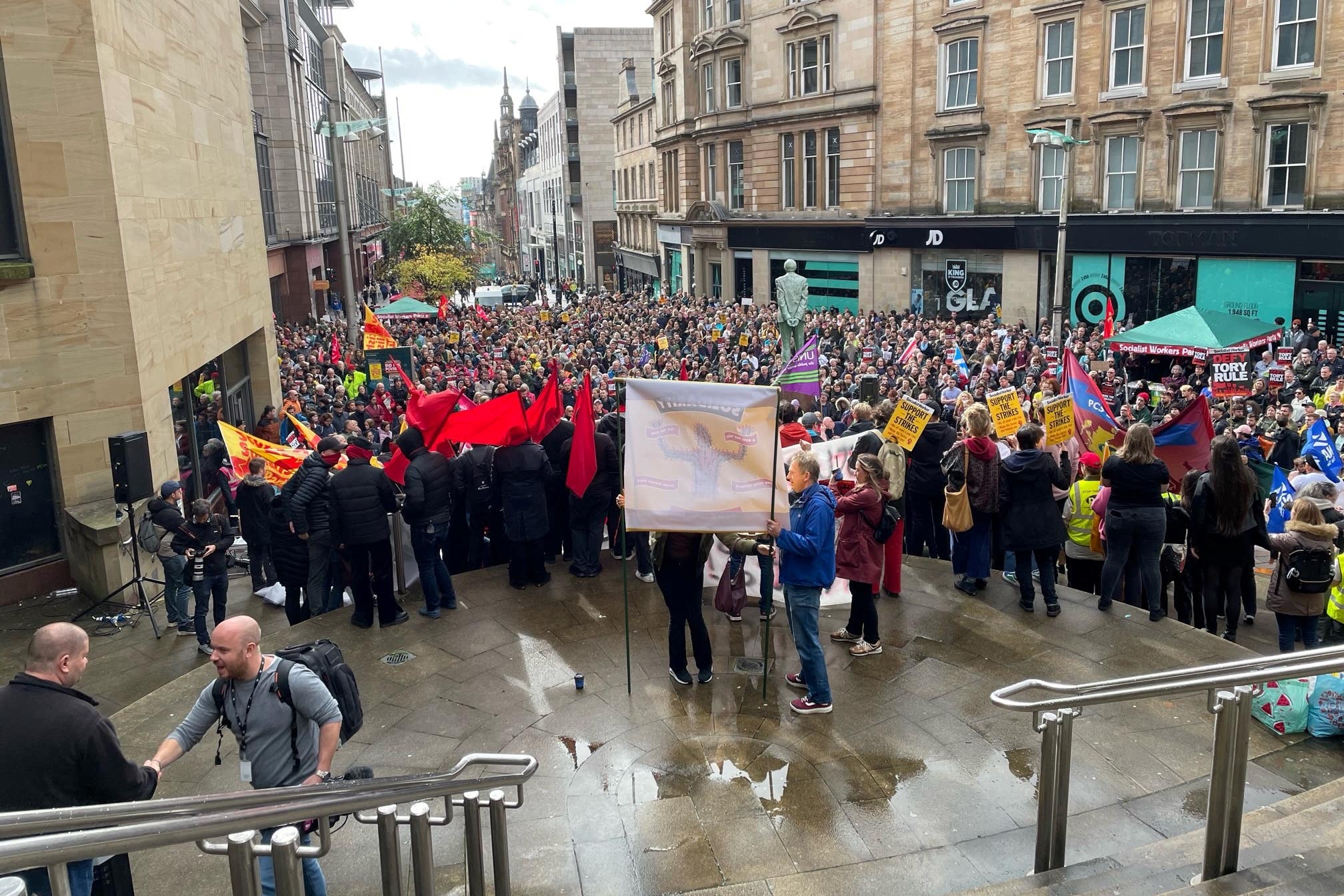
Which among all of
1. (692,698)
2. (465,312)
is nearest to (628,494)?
(692,698)

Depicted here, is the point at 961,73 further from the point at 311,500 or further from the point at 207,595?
the point at 207,595

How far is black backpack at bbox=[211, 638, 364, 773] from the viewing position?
4.66m

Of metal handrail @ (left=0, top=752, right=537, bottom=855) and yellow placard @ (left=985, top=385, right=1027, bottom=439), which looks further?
yellow placard @ (left=985, top=385, right=1027, bottom=439)

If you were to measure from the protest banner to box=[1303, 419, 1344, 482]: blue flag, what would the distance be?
193 inches

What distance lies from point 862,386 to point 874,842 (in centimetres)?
762

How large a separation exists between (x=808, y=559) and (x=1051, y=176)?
28229 millimetres

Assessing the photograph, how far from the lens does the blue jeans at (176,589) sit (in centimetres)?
1018

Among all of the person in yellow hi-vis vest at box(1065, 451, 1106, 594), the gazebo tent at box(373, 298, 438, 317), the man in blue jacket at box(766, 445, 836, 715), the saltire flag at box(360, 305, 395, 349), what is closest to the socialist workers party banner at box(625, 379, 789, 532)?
the man in blue jacket at box(766, 445, 836, 715)

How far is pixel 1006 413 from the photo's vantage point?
416 inches

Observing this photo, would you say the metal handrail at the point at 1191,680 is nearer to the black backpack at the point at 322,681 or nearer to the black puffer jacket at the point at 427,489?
the black backpack at the point at 322,681

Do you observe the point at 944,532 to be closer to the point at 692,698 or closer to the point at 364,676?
the point at 692,698

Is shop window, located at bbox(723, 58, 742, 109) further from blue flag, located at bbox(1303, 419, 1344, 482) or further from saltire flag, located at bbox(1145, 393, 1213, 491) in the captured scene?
saltire flag, located at bbox(1145, 393, 1213, 491)

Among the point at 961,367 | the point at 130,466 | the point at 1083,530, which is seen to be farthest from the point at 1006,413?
the point at 130,466

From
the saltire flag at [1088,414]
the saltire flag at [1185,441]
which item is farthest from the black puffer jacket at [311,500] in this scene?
the saltire flag at [1185,441]
